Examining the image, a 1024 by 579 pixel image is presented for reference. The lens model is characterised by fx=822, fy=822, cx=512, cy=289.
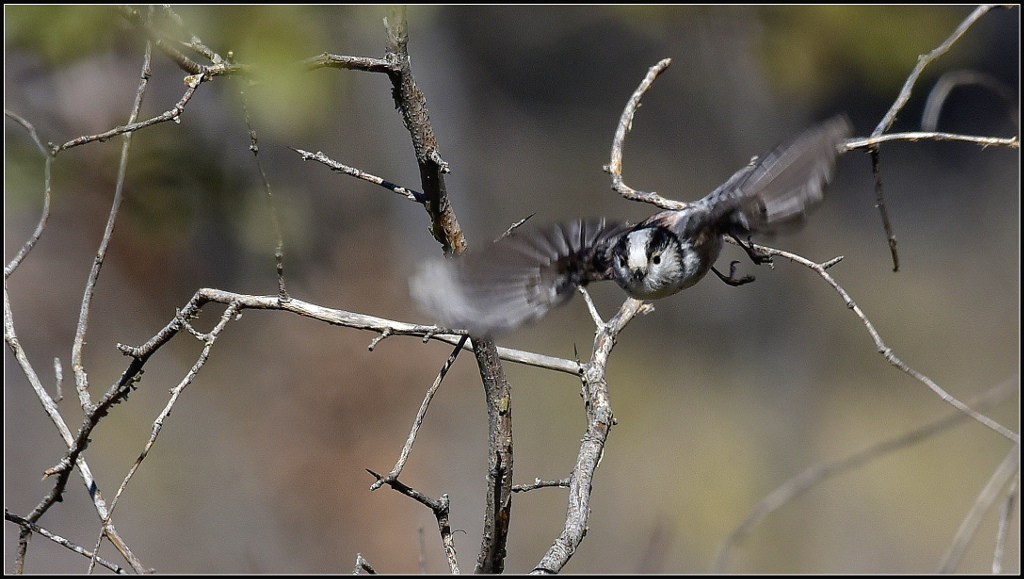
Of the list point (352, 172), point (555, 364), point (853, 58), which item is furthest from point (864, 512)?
point (352, 172)

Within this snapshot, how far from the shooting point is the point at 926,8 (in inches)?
174

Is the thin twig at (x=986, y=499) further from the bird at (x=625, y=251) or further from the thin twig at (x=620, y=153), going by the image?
the thin twig at (x=620, y=153)

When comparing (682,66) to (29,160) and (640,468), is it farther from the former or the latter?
(29,160)

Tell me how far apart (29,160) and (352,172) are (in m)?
1.03

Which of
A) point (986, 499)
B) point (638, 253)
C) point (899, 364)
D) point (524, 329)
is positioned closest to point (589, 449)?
point (638, 253)

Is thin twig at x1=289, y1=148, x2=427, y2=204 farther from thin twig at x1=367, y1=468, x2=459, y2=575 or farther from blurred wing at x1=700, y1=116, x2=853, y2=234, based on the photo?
blurred wing at x1=700, y1=116, x2=853, y2=234

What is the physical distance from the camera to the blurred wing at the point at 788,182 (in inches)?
52.2

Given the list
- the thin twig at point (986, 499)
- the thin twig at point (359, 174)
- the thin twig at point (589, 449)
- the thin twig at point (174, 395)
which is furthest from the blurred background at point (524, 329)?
the thin twig at point (986, 499)

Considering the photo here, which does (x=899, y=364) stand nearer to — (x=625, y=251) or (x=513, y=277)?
(x=625, y=251)

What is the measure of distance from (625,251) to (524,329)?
1.90 meters

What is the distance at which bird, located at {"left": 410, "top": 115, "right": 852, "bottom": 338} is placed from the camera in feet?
4.16

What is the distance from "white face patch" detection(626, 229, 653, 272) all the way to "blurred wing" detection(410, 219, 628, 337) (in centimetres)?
6

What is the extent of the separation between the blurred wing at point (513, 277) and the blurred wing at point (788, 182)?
0.25 m

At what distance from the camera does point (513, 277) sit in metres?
1.38
